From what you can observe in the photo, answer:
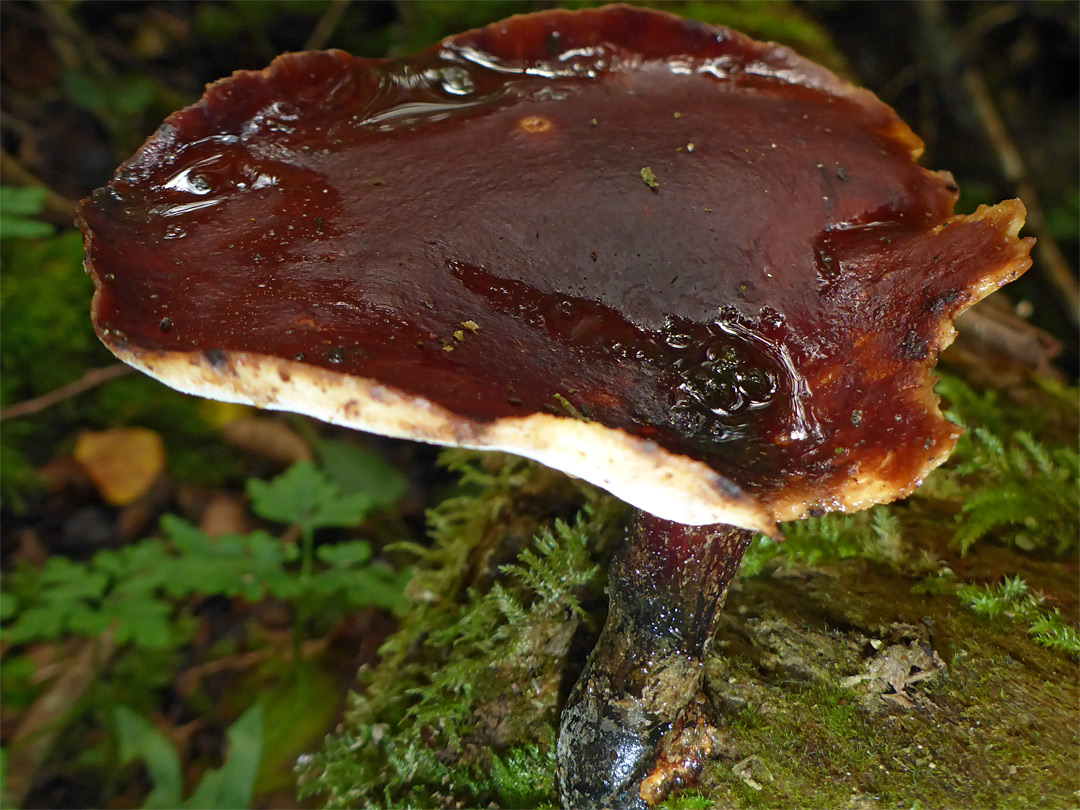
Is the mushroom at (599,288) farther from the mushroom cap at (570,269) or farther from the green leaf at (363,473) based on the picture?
the green leaf at (363,473)

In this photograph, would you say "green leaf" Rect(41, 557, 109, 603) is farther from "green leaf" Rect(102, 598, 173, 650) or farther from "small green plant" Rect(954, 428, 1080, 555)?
"small green plant" Rect(954, 428, 1080, 555)

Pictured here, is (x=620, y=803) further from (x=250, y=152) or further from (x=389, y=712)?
(x=250, y=152)

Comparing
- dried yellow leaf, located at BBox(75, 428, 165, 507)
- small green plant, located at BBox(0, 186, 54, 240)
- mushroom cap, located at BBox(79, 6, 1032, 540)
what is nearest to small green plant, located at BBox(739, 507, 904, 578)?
mushroom cap, located at BBox(79, 6, 1032, 540)

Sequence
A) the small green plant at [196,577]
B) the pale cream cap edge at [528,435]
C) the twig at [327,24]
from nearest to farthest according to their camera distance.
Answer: the pale cream cap edge at [528,435]
the small green plant at [196,577]
the twig at [327,24]

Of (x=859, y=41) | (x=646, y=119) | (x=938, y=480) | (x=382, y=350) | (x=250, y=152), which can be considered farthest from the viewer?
(x=859, y=41)

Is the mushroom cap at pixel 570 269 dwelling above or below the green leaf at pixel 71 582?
above

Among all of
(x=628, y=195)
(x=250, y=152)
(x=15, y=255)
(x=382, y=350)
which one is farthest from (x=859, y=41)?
(x=15, y=255)

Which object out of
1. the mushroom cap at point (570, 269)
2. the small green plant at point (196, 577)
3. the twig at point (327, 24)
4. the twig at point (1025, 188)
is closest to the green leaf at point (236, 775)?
the small green plant at point (196, 577)
